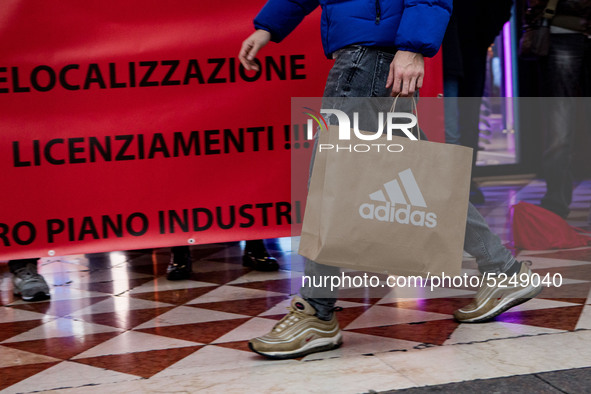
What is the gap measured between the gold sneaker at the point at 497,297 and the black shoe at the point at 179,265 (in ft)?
4.80

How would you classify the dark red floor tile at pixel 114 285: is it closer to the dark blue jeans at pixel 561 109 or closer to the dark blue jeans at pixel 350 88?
the dark blue jeans at pixel 350 88

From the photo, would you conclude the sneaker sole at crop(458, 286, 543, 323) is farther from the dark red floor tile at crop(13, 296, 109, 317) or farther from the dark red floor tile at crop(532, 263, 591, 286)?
the dark red floor tile at crop(13, 296, 109, 317)

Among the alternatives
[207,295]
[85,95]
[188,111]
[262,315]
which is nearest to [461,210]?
[262,315]

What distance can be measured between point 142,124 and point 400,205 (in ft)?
5.38

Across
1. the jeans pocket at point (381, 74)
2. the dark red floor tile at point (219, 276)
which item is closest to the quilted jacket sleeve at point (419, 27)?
the jeans pocket at point (381, 74)

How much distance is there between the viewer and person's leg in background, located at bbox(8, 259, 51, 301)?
3.48 metres

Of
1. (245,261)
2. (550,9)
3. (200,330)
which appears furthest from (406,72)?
(550,9)

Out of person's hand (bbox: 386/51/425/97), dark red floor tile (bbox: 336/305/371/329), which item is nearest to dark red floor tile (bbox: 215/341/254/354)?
dark red floor tile (bbox: 336/305/371/329)

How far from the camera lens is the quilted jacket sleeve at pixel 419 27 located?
232cm

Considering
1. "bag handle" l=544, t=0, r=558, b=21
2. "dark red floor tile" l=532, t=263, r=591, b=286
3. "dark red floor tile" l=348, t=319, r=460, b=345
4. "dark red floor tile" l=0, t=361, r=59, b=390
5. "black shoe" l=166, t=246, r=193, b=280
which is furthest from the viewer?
"bag handle" l=544, t=0, r=558, b=21

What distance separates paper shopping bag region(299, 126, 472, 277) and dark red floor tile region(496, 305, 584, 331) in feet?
1.68

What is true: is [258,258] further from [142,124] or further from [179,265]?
[142,124]

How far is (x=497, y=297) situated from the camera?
276cm

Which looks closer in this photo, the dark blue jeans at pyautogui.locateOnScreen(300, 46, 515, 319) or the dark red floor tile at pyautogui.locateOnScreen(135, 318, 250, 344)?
the dark blue jeans at pyautogui.locateOnScreen(300, 46, 515, 319)
